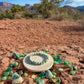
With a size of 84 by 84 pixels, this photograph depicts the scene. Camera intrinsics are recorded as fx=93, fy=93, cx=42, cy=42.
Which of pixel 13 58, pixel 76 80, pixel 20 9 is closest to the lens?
pixel 76 80

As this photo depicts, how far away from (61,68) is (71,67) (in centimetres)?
20

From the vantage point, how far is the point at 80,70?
1804 mm

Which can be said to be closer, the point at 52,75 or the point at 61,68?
the point at 52,75

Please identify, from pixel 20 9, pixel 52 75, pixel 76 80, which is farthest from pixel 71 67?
pixel 20 9

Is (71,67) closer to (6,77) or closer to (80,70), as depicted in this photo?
(80,70)

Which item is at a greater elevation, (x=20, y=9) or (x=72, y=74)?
(x=20, y=9)

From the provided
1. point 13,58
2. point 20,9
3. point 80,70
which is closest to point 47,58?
point 80,70

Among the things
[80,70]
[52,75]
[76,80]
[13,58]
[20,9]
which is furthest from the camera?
[20,9]

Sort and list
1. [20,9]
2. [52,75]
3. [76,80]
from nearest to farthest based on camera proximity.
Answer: [76,80] → [52,75] → [20,9]

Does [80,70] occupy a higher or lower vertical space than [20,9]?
lower

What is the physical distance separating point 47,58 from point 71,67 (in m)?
0.51

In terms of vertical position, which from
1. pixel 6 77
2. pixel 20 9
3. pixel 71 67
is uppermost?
pixel 20 9

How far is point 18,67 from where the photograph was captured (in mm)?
1907

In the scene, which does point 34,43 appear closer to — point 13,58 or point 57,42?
point 57,42
